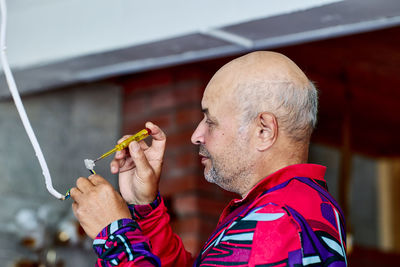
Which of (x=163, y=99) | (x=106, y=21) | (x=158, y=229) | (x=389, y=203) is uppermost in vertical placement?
(x=106, y=21)

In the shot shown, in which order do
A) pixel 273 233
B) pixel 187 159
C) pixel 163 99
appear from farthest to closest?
pixel 163 99 < pixel 187 159 < pixel 273 233

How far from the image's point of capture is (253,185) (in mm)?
1335

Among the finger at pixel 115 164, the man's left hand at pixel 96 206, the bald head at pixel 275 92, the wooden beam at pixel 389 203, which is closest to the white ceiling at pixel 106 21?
the bald head at pixel 275 92

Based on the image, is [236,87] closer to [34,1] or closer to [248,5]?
[248,5]

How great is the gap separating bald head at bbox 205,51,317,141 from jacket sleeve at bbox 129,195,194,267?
30cm

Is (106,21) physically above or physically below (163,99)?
above

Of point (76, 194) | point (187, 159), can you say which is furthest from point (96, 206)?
point (187, 159)

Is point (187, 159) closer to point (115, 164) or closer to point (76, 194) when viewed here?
point (115, 164)

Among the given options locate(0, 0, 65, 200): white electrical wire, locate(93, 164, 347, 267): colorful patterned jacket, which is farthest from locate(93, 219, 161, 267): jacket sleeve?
locate(0, 0, 65, 200): white electrical wire

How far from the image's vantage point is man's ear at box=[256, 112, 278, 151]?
4.24ft

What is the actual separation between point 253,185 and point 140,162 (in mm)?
234

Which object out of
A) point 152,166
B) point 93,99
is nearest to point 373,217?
point 93,99

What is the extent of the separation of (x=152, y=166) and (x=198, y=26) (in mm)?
854

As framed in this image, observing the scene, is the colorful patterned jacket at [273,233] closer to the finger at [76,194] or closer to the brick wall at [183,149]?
the finger at [76,194]
